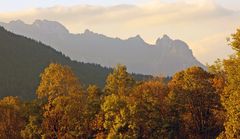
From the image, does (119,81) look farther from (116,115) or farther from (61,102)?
(61,102)

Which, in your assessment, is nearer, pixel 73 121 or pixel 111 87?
pixel 73 121

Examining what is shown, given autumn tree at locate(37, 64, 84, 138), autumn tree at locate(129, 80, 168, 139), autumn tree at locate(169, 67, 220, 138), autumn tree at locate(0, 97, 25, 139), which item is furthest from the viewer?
autumn tree at locate(0, 97, 25, 139)

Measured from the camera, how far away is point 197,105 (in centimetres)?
10625

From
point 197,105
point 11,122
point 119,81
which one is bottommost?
point 11,122

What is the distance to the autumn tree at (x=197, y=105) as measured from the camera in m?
105

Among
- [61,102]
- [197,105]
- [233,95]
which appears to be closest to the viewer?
[233,95]

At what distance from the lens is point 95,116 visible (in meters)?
101

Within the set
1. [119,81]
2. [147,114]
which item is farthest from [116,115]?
[119,81]

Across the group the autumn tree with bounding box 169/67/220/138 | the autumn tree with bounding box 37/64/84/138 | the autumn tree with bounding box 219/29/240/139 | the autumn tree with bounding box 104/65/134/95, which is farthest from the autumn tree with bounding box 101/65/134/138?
the autumn tree with bounding box 219/29/240/139

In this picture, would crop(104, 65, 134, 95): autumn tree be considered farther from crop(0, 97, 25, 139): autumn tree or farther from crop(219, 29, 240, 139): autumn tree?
crop(219, 29, 240, 139): autumn tree

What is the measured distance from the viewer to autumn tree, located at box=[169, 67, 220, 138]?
105 meters

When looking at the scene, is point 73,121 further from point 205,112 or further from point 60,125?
point 205,112

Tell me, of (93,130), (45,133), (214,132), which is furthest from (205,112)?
(45,133)

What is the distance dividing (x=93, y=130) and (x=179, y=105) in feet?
58.3
